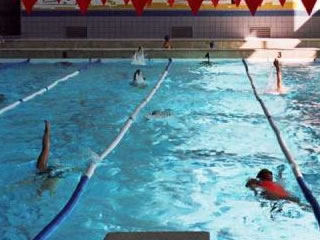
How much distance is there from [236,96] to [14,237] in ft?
23.2

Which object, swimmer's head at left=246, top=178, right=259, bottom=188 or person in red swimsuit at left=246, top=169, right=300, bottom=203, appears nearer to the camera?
person in red swimsuit at left=246, top=169, right=300, bottom=203

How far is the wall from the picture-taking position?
57.6 feet

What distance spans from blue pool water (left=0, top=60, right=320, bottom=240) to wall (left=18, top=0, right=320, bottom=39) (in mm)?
4804

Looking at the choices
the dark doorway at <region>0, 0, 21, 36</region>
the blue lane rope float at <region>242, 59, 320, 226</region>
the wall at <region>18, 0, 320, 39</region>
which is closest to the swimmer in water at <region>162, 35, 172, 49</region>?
the wall at <region>18, 0, 320, 39</region>

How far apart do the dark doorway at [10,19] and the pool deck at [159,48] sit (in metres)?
1.81

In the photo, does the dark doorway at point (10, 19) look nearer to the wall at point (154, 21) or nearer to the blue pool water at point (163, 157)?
the wall at point (154, 21)

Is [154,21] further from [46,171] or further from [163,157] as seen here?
[46,171]

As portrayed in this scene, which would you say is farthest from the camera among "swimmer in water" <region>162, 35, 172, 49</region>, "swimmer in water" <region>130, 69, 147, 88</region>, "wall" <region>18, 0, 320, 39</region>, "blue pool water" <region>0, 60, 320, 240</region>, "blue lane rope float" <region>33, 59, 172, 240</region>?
"wall" <region>18, 0, 320, 39</region>

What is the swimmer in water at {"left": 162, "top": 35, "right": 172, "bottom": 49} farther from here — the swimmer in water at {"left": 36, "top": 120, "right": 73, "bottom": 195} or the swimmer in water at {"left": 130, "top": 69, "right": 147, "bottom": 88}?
the swimmer in water at {"left": 36, "top": 120, "right": 73, "bottom": 195}

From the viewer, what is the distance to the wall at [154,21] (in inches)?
691

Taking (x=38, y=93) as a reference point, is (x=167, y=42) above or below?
above

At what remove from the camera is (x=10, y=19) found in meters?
18.8

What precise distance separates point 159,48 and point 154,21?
1.42m

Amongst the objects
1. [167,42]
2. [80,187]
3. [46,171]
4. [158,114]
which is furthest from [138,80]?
[80,187]
